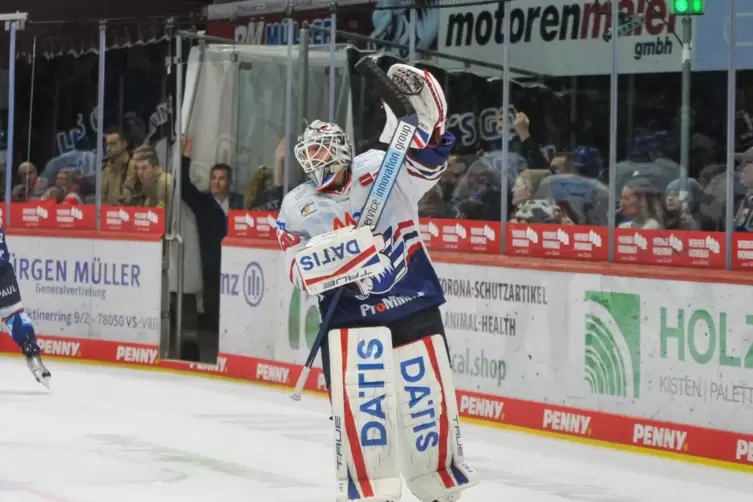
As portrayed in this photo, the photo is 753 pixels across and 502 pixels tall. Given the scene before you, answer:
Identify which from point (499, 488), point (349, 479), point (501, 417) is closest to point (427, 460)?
point (349, 479)

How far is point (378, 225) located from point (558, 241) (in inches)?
146

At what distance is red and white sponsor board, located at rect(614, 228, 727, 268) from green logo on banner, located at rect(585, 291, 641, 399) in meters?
0.28

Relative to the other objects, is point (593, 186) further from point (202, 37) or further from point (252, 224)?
point (202, 37)

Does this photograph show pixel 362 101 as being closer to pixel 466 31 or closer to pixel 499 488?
pixel 466 31

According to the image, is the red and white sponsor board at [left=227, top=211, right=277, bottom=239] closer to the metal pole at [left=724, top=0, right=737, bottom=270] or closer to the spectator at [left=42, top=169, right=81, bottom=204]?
the spectator at [left=42, top=169, right=81, bottom=204]

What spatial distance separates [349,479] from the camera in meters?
5.86

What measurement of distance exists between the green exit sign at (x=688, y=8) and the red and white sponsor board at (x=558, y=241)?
1379 millimetres

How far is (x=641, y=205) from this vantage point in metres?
8.93

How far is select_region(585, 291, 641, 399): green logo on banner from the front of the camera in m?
8.53

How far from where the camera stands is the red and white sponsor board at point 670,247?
8344mm

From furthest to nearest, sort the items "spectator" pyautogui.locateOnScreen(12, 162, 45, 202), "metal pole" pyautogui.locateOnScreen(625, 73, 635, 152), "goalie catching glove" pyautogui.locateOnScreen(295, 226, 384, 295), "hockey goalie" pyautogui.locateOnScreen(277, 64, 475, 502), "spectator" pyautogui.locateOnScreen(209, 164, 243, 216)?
"spectator" pyautogui.locateOnScreen(12, 162, 45, 202)
"spectator" pyautogui.locateOnScreen(209, 164, 243, 216)
"metal pole" pyautogui.locateOnScreen(625, 73, 635, 152)
"hockey goalie" pyautogui.locateOnScreen(277, 64, 475, 502)
"goalie catching glove" pyautogui.locateOnScreen(295, 226, 384, 295)

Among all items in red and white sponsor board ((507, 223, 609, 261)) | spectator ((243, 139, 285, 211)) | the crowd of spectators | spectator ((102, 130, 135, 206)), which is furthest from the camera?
spectator ((102, 130, 135, 206))

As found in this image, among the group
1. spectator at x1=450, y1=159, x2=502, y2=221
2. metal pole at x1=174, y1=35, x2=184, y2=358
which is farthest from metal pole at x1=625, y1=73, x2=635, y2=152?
metal pole at x1=174, y1=35, x2=184, y2=358

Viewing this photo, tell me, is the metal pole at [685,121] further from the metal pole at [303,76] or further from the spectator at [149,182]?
the spectator at [149,182]
